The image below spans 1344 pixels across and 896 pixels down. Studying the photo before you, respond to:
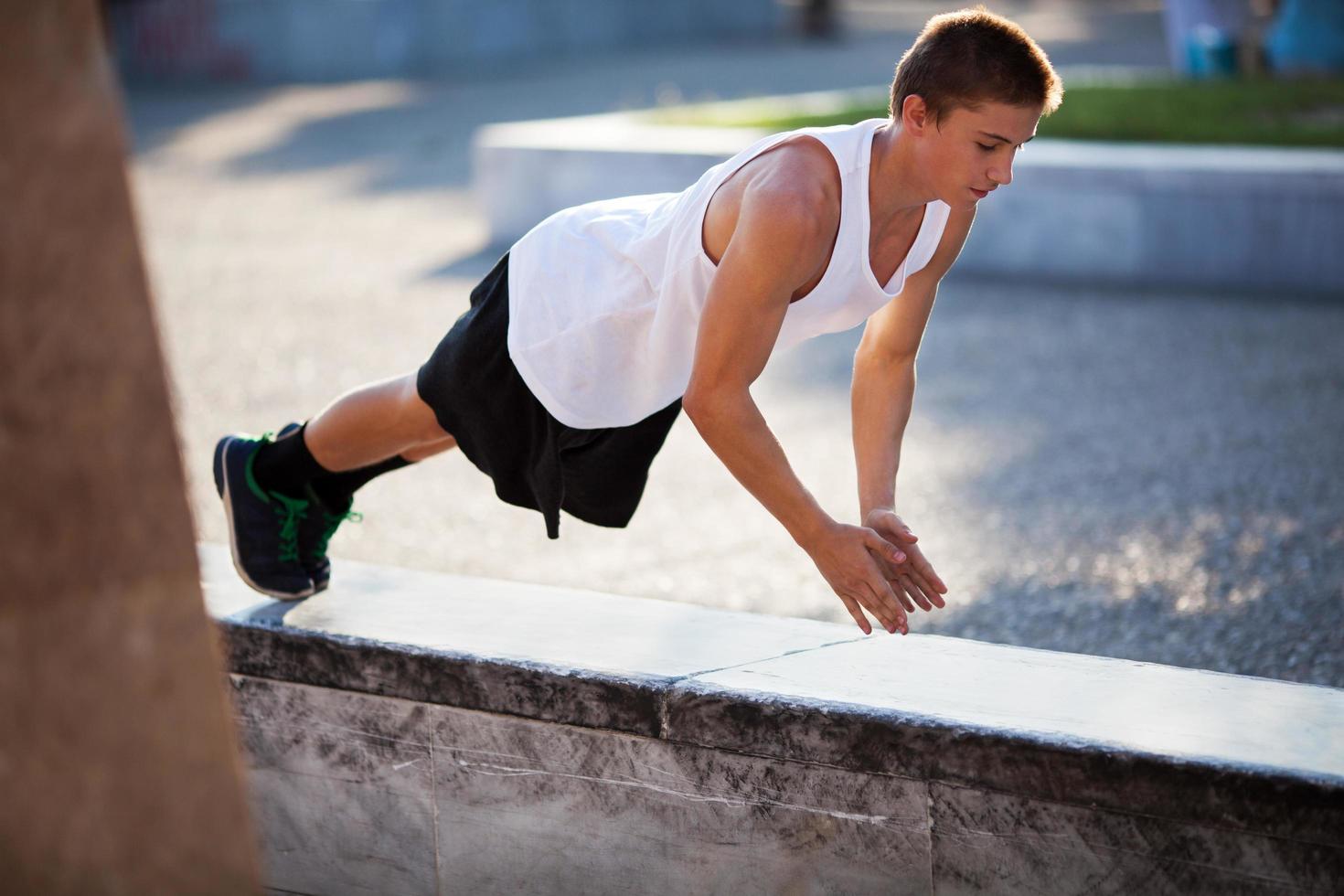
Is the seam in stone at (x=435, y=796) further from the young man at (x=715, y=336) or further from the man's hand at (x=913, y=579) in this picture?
the man's hand at (x=913, y=579)

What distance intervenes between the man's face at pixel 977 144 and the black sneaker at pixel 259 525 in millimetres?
1366

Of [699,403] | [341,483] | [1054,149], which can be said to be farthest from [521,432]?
[1054,149]

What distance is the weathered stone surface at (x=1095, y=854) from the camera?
76.1 inches

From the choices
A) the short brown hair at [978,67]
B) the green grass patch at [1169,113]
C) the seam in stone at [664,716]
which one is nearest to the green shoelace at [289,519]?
the seam in stone at [664,716]

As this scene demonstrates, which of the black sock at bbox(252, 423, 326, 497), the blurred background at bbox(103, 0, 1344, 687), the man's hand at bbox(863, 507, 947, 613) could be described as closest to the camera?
the man's hand at bbox(863, 507, 947, 613)

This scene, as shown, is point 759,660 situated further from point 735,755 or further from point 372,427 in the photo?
point 372,427

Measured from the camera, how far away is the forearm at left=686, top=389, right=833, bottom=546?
228 cm

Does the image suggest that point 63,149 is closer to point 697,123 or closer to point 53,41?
point 53,41

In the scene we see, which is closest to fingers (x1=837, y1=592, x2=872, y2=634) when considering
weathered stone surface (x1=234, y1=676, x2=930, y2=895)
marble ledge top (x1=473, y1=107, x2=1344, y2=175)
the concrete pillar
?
weathered stone surface (x1=234, y1=676, x2=930, y2=895)

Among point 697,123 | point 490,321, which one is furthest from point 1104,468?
point 697,123

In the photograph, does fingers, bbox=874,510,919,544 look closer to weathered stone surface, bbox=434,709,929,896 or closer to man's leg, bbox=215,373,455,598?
weathered stone surface, bbox=434,709,929,896

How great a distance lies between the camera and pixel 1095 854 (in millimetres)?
2041

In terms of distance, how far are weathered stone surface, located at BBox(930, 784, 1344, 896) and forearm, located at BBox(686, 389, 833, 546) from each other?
0.44m

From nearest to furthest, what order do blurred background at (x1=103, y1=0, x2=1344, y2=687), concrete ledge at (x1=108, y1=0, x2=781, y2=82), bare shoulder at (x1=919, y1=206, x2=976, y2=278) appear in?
1. bare shoulder at (x1=919, y1=206, x2=976, y2=278)
2. blurred background at (x1=103, y1=0, x2=1344, y2=687)
3. concrete ledge at (x1=108, y1=0, x2=781, y2=82)
